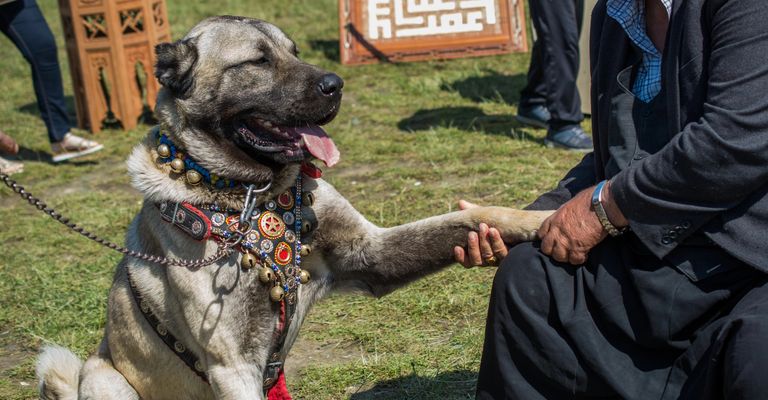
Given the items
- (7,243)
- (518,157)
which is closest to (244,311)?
(7,243)

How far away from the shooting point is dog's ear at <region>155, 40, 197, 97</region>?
2.92 m

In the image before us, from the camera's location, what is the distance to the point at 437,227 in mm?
2934

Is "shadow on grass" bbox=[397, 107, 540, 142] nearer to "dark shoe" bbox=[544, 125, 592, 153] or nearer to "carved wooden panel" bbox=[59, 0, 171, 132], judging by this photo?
"dark shoe" bbox=[544, 125, 592, 153]

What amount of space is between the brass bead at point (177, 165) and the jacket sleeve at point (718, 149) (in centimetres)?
139

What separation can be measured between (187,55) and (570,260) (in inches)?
53.5

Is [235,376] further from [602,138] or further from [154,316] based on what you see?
[602,138]

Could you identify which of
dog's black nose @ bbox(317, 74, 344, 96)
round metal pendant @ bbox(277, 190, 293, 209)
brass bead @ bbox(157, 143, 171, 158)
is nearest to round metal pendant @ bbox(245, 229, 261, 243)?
round metal pendant @ bbox(277, 190, 293, 209)

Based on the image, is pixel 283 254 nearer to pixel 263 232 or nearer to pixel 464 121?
pixel 263 232

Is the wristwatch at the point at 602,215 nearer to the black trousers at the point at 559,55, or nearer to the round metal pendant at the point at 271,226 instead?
the round metal pendant at the point at 271,226

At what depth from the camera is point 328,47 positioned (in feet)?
32.4

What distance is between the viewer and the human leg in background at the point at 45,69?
22.7 ft

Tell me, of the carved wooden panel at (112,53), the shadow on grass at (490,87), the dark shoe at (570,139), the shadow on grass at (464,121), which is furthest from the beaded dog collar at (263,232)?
the carved wooden panel at (112,53)

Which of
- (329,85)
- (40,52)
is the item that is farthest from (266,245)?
(40,52)

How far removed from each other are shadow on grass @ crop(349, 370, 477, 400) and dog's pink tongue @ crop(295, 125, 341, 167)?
1006 mm
